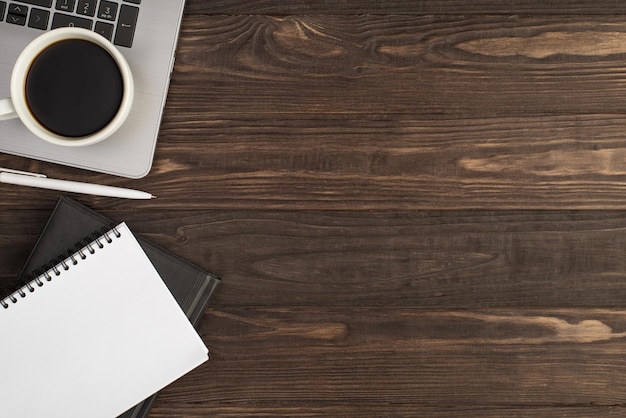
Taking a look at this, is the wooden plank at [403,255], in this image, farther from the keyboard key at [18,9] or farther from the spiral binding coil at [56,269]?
the keyboard key at [18,9]

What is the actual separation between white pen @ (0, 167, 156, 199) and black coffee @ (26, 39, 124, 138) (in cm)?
5

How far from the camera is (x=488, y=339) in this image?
0.62 meters

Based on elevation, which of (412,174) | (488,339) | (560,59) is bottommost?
(488,339)

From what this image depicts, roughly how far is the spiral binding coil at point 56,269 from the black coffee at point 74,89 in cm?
9

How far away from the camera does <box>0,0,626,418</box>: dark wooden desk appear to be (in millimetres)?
610

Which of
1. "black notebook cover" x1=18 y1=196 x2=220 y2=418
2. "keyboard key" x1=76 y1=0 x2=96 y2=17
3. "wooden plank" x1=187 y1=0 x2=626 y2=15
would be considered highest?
"wooden plank" x1=187 y1=0 x2=626 y2=15

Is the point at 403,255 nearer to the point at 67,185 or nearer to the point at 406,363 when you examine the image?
the point at 406,363

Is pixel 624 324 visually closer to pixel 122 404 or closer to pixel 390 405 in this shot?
pixel 390 405


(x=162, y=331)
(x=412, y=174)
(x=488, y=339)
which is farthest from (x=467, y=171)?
(x=162, y=331)

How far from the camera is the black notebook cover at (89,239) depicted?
59 cm

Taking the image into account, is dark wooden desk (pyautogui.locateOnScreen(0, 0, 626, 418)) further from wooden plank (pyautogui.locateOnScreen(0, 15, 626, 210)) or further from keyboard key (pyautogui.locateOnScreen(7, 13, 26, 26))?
keyboard key (pyautogui.locateOnScreen(7, 13, 26, 26))

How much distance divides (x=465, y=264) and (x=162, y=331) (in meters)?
0.28

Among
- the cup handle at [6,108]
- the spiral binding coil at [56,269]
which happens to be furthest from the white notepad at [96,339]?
the cup handle at [6,108]

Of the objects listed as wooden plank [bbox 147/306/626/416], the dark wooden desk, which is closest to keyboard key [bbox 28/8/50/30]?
the dark wooden desk
